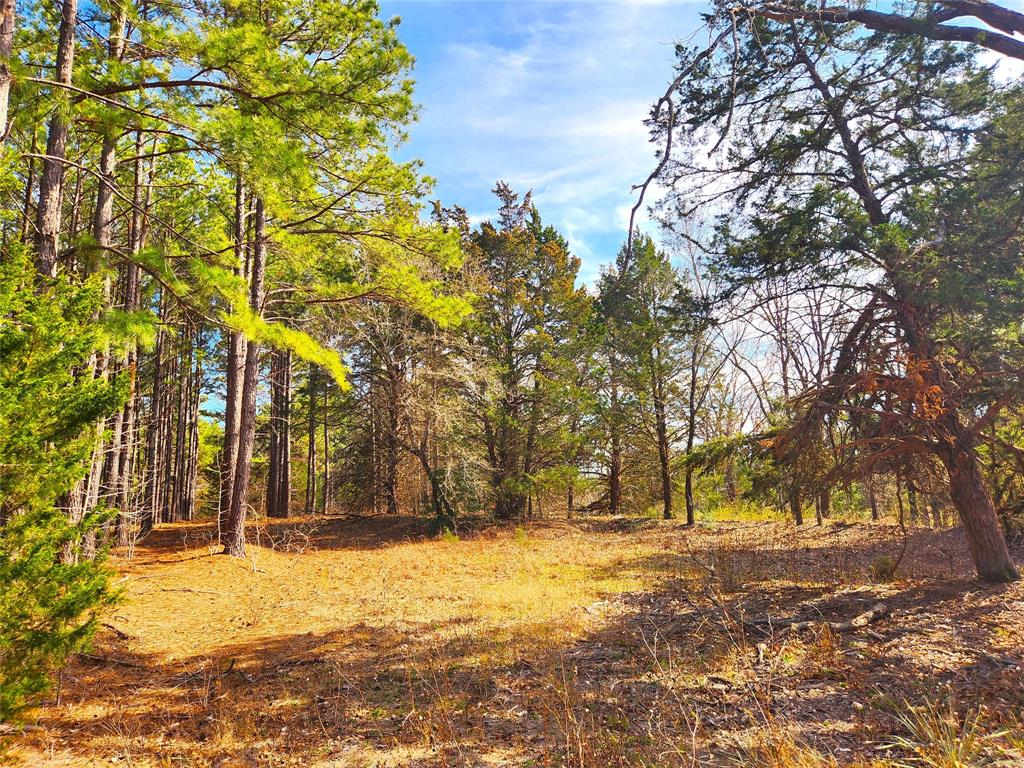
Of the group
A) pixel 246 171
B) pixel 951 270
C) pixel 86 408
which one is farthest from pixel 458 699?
pixel 951 270

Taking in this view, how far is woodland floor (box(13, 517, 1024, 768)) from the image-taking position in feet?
12.5

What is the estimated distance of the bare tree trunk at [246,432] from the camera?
10.8 m

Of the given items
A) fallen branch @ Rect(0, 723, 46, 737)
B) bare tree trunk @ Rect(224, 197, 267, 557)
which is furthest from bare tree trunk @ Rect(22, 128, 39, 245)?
fallen branch @ Rect(0, 723, 46, 737)

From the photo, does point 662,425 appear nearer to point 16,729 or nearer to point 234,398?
point 234,398

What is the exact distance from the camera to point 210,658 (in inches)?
237

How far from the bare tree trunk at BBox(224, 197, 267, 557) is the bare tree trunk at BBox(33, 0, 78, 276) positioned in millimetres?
4438

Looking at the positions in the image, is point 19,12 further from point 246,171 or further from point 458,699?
point 458,699

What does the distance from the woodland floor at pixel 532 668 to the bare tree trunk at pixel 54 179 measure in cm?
469

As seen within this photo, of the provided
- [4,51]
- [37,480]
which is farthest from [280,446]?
[37,480]

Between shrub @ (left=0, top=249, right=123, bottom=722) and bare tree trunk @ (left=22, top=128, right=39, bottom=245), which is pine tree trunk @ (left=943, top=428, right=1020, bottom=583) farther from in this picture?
bare tree trunk @ (left=22, top=128, right=39, bottom=245)

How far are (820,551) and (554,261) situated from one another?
A: 38.4ft

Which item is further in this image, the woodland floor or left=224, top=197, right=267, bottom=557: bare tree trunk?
left=224, top=197, right=267, bottom=557: bare tree trunk

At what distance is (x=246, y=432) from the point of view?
10930 millimetres

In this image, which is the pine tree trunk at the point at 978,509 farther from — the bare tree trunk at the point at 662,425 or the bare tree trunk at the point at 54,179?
the bare tree trunk at the point at 662,425
